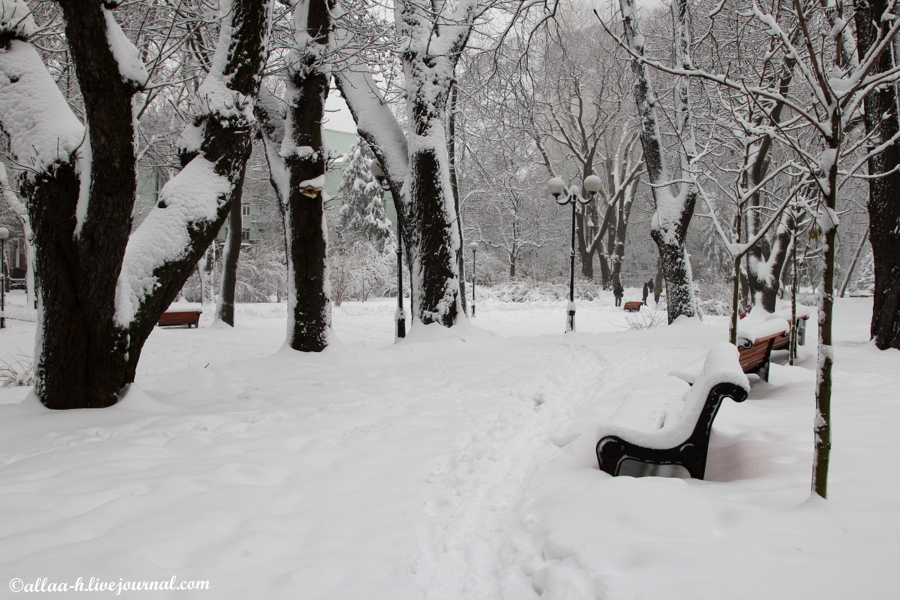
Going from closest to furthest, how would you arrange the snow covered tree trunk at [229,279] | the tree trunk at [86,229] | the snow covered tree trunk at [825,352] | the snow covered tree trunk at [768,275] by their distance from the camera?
the snow covered tree trunk at [825,352] → the tree trunk at [86,229] → the snow covered tree trunk at [768,275] → the snow covered tree trunk at [229,279]

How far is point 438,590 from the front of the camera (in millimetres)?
2115

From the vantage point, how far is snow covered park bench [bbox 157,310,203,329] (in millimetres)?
14320

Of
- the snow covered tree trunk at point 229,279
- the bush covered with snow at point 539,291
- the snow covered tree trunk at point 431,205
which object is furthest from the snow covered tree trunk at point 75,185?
the bush covered with snow at point 539,291

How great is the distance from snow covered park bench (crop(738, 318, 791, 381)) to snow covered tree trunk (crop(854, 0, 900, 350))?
111 inches

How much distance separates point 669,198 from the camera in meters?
11.4

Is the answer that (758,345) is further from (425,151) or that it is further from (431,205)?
(425,151)

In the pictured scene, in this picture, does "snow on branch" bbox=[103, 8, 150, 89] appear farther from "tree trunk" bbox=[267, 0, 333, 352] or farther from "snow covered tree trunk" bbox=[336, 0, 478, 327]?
"snow covered tree trunk" bbox=[336, 0, 478, 327]

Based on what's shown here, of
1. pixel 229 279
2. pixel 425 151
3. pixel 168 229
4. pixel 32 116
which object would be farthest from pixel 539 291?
pixel 32 116

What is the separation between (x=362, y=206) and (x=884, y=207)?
3068 cm

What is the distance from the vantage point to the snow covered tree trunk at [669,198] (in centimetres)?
1076

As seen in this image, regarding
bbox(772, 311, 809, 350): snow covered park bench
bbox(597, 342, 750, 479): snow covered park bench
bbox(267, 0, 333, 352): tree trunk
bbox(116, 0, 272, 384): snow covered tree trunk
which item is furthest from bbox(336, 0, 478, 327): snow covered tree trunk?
bbox(597, 342, 750, 479): snow covered park bench

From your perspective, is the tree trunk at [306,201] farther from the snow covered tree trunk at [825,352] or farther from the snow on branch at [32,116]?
the snow covered tree trunk at [825,352]

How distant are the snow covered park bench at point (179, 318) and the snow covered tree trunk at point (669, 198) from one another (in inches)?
509

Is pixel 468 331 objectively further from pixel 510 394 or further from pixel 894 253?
pixel 894 253
